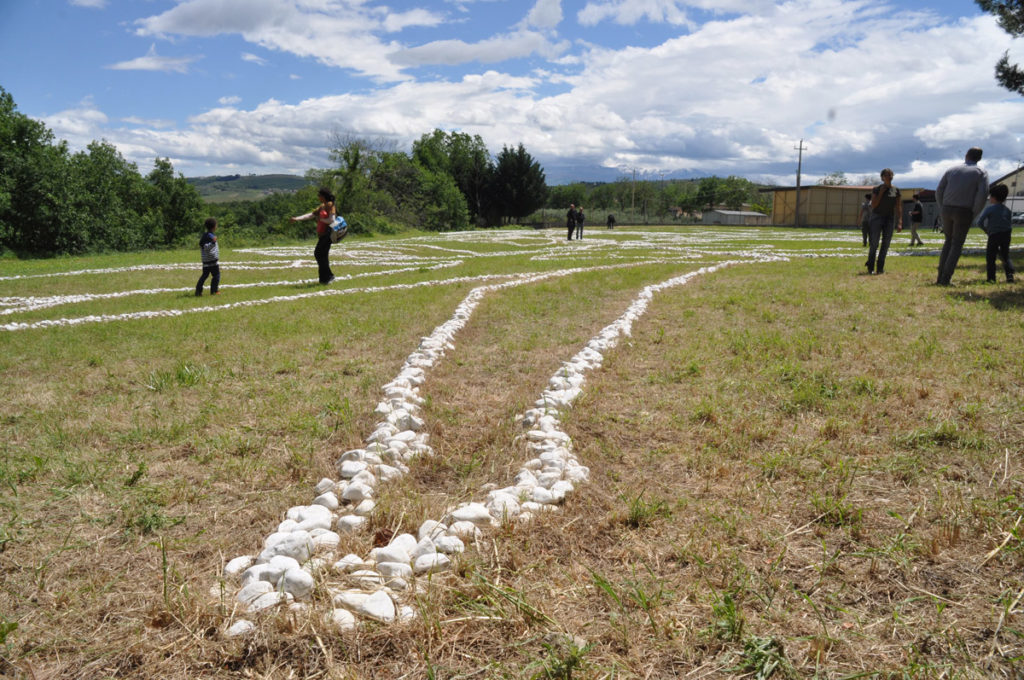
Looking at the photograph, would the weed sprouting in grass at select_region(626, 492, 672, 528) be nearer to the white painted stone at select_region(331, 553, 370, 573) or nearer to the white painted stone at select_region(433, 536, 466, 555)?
the white painted stone at select_region(433, 536, 466, 555)

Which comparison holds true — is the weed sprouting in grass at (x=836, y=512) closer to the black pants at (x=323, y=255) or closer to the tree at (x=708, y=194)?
→ the black pants at (x=323, y=255)

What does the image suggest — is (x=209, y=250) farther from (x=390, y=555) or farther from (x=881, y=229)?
(x=881, y=229)

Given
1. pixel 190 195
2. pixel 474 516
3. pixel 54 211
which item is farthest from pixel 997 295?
pixel 190 195

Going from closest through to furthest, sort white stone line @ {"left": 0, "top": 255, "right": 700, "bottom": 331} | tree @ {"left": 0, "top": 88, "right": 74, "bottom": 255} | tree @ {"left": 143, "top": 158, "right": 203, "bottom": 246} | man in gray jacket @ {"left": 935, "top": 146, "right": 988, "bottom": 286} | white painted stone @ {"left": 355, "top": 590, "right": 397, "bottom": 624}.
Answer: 1. white painted stone @ {"left": 355, "top": 590, "right": 397, "bottom": 624}
2. white stone line @ {"left": 0, "top": 255, "right": 700, "bottom": 331}
3. man in gray jacket @ {"left": 935, "top": 146, "right": 988, "bottom": 286}
4. tree @ {"left": 0, "top": 88, "right": 74, "bottom": 255}
5. tree @ {"left": 143, "top": 158, "right": 203, "bottom": 246}

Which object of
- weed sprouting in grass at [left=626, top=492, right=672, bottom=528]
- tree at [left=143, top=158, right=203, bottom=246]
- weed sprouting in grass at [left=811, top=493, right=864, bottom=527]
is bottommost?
weed sprouting in grass at [left=626, top=492, right=672, bottom=528]

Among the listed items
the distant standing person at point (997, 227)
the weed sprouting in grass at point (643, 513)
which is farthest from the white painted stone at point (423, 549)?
the distant standing person at point (997, 227)

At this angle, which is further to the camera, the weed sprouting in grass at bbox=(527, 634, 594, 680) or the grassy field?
the grassy field

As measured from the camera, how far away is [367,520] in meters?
3.32

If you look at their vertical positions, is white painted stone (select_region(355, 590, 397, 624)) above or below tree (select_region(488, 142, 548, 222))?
below

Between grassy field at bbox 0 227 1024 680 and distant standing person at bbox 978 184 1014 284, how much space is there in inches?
123

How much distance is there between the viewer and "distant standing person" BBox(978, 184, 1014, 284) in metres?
Answer: 10.4

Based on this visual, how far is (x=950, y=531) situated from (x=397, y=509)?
2797 millimetres

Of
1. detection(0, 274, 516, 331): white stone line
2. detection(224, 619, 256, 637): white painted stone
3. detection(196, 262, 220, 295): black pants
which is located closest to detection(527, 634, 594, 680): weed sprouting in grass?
detection(224, 619, 256, 637): white painted stone

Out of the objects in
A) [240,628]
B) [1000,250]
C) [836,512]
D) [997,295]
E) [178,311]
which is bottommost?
[240,628]
